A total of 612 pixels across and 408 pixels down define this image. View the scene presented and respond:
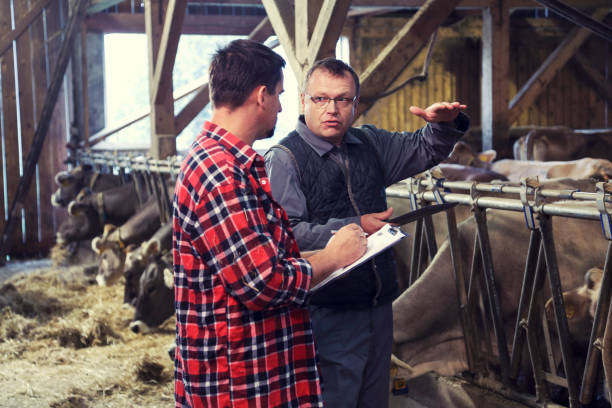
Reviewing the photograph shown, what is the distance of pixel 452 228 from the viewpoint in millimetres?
3277

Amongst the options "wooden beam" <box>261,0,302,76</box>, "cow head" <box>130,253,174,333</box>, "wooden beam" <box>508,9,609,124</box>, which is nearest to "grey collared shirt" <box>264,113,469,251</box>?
"wooden beam" <box>261,0,302,76</box>

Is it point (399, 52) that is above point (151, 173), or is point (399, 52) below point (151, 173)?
above

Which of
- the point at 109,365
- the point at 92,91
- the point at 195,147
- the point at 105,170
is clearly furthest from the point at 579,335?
the point at 92,91

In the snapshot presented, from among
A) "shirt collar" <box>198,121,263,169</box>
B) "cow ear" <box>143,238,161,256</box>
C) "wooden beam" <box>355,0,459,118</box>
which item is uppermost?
"wooden beam" <box>355,0,459,118</box>

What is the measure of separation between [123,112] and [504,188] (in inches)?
739

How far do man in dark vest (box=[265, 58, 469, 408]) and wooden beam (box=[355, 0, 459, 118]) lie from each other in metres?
1.57

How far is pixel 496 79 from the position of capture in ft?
25.5

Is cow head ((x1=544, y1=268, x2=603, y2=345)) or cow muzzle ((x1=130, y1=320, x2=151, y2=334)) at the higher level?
cow head ((x1=544, y1=268, x2=603, y2=345))

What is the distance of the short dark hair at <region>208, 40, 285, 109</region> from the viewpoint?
69.9 inches

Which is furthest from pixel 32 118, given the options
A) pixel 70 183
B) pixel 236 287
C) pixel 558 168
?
pixel 236 287

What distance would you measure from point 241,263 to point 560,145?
24.8 ft

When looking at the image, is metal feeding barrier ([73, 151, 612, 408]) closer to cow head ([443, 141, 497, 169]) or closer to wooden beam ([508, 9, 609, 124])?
cow head ([443, 141, 497, 169])

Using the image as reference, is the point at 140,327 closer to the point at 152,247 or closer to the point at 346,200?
the point at 152,247

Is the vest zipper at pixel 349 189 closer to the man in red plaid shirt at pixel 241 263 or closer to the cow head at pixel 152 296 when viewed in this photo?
the man in red plaid shirt at pixel 241 263
